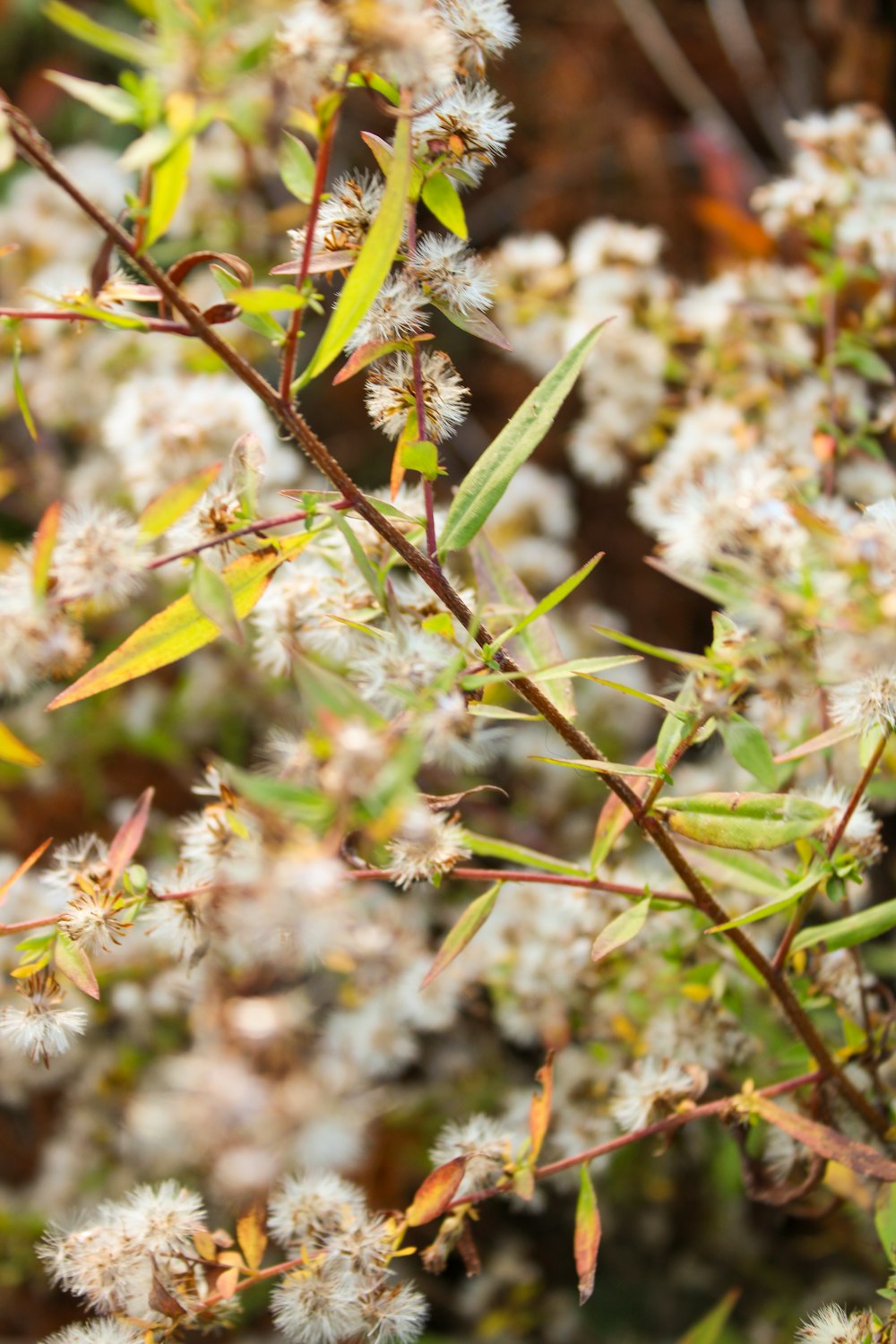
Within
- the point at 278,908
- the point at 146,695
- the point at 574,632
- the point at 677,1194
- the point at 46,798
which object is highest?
the point at 278,908

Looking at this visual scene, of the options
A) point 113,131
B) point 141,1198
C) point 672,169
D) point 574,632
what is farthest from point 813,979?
point 113,131

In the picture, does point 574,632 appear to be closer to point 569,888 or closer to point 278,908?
point 569,888

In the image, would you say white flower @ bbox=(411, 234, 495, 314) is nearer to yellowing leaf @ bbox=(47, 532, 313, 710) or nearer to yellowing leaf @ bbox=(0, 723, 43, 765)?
yellowing leaf @ bbox=(47, 532, 313, 710)

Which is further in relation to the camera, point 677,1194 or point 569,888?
point 677,1194

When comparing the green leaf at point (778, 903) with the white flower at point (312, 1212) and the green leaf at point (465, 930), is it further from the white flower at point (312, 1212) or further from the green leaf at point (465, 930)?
the white flower at point (312, 1212)

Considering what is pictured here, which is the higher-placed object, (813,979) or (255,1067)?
(255,1067)

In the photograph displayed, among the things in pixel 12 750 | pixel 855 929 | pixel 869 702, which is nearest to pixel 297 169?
pixel 12 750

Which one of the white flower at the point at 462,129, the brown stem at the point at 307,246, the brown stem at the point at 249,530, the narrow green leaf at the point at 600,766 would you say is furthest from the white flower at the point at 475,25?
the narrow green leaf at the point at 600,766

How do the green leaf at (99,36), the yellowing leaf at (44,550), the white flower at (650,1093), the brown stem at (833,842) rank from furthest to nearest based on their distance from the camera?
the white flower at (650,1093) → the brown stem at (833,842) → the yellowing leaf at (44,550) → the green leaf at (99,36)
